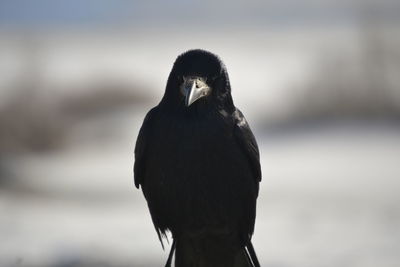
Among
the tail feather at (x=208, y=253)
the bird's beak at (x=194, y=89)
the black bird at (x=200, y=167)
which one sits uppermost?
the bird's beak at (x=194, y=89)

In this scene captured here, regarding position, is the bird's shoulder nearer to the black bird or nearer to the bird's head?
the black bird

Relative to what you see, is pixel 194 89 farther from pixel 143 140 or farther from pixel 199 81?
pixel 143 140

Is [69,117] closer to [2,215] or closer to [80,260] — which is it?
[2,215]

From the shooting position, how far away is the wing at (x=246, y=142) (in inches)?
306

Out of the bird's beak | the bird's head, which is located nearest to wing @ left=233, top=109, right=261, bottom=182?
the bird's head

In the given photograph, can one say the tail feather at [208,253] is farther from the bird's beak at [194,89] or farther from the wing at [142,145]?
the bird's beak at [194,89]

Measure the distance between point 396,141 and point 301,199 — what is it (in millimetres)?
3202

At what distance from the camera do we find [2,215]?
1240 cm

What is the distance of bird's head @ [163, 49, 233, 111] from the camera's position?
7730 millimetres

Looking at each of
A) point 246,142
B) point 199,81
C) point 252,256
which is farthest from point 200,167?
point 252,256

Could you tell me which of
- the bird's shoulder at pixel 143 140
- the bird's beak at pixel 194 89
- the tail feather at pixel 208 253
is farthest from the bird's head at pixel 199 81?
the tail feather at pixel 208 253

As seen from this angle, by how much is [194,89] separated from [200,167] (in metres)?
0.52

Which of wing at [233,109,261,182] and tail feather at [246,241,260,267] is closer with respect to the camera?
wing at [233,109,261,182]

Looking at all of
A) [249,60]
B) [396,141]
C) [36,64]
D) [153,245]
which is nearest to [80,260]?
[153,245]
